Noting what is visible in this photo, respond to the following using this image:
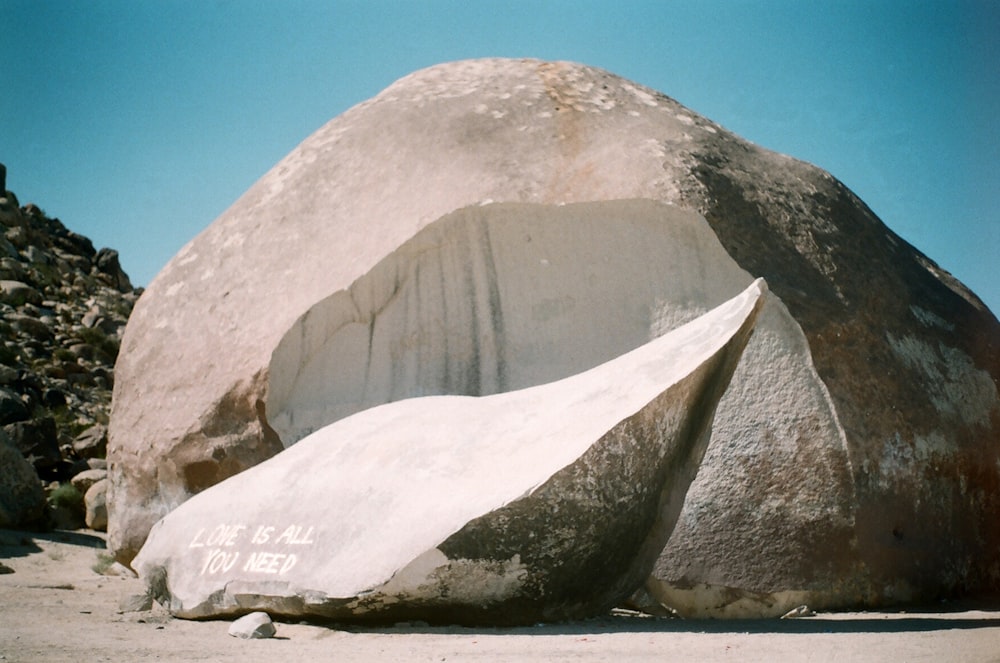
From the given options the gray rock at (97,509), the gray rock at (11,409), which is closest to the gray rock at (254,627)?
the gray rock at (97,509)

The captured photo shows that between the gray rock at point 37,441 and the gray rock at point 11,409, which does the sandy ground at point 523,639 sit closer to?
the gray rock at point 37,441

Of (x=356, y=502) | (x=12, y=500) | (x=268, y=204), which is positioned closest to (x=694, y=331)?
(x=356, y=502)

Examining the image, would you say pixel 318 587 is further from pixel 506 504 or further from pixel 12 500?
pixel 12 500

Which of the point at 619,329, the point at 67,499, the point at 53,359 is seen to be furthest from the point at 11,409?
the point at 619,329

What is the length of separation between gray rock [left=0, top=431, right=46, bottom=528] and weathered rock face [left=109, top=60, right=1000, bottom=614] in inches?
124

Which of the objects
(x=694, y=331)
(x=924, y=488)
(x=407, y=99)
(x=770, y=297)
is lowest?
(x=924, y=488)

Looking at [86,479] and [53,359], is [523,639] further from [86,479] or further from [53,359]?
[53,359]

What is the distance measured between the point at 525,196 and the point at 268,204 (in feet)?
6.02

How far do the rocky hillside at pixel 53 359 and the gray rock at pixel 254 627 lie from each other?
6.30 meters

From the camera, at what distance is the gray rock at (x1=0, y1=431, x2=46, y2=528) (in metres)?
9.49

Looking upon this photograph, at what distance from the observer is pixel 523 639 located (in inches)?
149

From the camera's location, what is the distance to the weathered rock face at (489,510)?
3.99m

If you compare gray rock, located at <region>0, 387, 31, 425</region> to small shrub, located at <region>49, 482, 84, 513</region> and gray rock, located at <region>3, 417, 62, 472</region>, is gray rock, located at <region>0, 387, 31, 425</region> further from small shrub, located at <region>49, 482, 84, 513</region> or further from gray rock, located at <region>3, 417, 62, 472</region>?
small shrub, located at <region>49, 482, 84, 513</region>

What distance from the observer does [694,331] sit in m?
4.49
